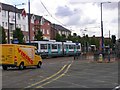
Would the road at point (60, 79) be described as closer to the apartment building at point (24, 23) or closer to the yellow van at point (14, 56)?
the yellow van at point (14, 56)

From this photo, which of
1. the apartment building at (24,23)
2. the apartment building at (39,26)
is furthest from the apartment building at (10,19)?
the apartment building at (39,26)

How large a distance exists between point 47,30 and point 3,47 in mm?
93751

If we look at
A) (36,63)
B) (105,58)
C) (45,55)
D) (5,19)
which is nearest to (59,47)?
(45,55)

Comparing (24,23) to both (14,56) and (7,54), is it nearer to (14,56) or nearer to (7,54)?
(7,54)

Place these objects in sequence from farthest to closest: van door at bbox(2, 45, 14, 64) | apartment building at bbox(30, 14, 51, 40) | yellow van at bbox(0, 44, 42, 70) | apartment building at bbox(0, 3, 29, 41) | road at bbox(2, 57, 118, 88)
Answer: apartment building at bbox(30, 14, 51, 40)
apartment building at bbox(0, 3, 29, 41)
van door at bbox(2, 45, 14, 64)
yellow van at bbox(0, 44, 42, 70)
road at bbox(2, 57, 118, 88)

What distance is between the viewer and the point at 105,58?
51312 millimetres

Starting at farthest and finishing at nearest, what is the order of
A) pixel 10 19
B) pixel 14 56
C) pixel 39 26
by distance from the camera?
pixel 39 26 < pixel 10 19 < pixel 14 56

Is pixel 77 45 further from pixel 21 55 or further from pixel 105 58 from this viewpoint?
pixel 21 55

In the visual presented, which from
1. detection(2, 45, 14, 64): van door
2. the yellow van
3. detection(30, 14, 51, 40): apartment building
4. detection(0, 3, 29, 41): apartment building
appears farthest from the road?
detection(30, 14, 51, 40): apartment building

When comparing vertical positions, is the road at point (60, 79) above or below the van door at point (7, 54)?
below

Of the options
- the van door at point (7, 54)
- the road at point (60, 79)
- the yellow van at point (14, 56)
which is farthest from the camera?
the van door at point (7, 54)

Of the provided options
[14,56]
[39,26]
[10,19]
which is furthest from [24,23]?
[14,56]

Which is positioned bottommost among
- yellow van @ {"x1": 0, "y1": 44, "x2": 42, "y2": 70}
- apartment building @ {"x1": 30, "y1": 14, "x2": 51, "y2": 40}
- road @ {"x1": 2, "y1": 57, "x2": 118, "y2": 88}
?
road @ {"x1": 2, "y1": 57, "x2": 118, "y2": 88}

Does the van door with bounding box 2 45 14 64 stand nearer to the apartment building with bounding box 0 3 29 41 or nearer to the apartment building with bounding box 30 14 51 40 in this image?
the apartment building with bounding box 0 3 29 41
